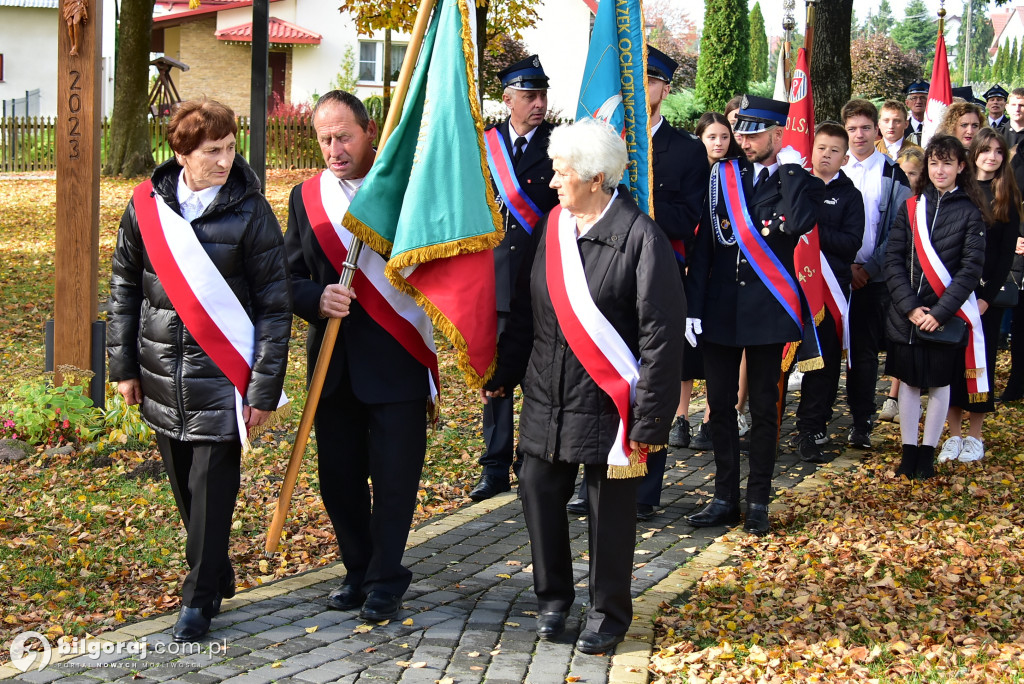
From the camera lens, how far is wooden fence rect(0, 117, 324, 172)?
27.9 meters

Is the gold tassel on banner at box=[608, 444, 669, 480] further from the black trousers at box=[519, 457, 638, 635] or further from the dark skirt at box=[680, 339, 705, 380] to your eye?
the dark skirt at box=[680, 339, 705, 380]

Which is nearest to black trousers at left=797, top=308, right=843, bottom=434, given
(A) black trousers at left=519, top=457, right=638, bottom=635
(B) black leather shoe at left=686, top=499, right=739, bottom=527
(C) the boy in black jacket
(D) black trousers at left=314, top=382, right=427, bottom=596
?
(C) the boy in black jacket

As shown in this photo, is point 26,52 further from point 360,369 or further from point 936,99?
point 360,369

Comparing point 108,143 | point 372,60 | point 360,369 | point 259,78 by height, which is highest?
point 372,60

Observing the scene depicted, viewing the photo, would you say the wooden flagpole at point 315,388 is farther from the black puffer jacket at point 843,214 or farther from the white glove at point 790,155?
the black puffer jacket at point 843,214

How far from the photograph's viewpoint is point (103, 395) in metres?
8.11

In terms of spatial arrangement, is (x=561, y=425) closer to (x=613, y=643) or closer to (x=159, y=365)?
(x=613, y=643)

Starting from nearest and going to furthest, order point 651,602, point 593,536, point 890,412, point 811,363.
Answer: point 593,536
point 651,602
point 811,363
point 890,412

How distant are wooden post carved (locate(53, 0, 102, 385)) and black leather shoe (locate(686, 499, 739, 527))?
A: 13.9ft

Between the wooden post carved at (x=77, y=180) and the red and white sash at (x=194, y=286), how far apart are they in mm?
3370

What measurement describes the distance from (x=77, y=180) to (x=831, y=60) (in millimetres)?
10274

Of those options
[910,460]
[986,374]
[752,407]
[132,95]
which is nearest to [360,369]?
[752,407]

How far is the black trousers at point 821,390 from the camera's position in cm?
826

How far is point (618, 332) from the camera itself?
4574mm
